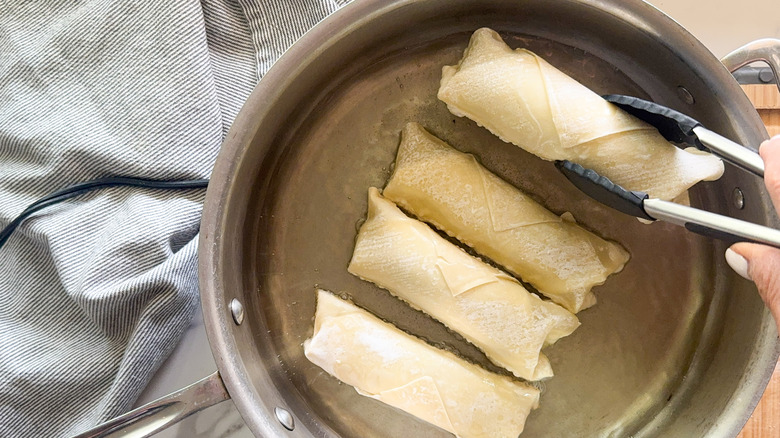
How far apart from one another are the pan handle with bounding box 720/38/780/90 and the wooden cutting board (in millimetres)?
150

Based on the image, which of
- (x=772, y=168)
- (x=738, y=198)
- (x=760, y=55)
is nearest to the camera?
(x=772, y=168)

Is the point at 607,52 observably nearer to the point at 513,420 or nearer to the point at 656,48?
the point at 656,48

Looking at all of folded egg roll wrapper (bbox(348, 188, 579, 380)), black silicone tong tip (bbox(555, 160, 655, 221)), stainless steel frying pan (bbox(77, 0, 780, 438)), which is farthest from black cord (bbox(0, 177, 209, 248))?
black silicone tong tip (bbox(555, 160, 655, 221))

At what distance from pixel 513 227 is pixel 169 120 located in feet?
1.95

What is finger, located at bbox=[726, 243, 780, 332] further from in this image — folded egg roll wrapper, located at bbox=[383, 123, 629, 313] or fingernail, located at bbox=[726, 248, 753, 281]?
folded egg roll wrapper, located at bbox=[383, 123, 629, 313]

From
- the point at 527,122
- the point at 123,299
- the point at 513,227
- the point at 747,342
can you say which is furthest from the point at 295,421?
the point at 747,342

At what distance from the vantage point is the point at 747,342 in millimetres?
836

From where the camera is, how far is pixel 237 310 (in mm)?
848

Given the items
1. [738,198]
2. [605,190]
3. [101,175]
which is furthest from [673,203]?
[101,175]

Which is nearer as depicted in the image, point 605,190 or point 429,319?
point 605,190

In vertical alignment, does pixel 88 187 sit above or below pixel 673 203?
below

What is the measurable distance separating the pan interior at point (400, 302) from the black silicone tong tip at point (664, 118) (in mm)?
163

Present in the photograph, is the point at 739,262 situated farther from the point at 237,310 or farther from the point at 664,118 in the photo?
the point at 237,310

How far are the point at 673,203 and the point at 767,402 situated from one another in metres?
0.45
